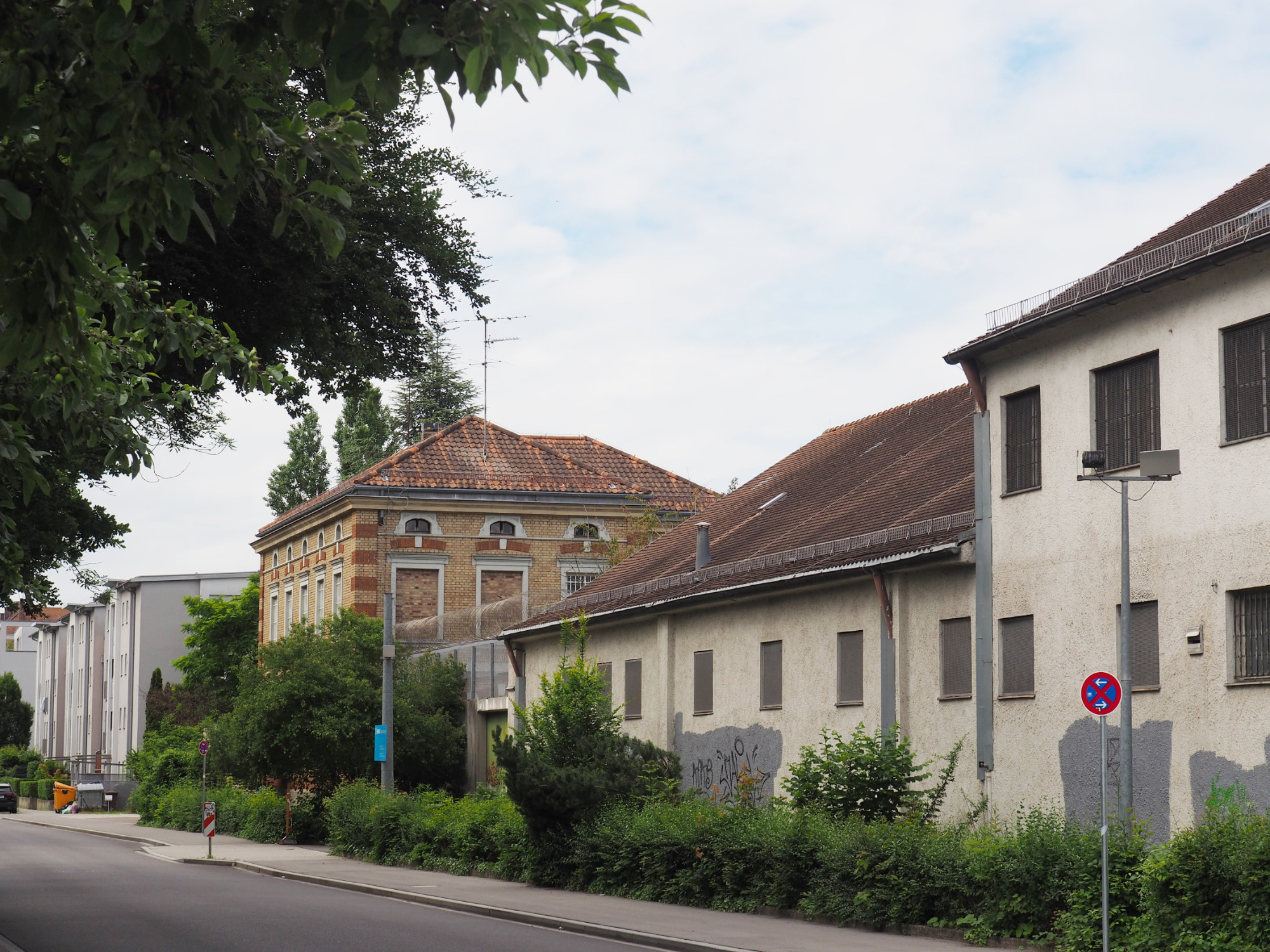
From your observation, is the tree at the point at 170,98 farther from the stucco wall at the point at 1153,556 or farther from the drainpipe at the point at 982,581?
the drainpipe at the point at 982,581

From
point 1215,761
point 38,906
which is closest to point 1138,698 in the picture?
point 1215,761

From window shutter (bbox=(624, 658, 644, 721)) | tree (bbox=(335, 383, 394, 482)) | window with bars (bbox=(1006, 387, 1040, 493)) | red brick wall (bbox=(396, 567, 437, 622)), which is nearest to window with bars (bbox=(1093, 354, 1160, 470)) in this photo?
window with bars (bbox=(1006, 387, 1040, 493))

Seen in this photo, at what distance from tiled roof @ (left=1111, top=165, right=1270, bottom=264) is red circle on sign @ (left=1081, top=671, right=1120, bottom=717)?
19.8 feet

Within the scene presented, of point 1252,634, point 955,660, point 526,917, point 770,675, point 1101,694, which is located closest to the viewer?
point 1101,694

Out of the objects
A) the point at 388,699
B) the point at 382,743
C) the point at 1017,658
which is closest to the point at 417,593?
the point at 388,699

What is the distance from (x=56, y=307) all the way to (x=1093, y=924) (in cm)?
1256

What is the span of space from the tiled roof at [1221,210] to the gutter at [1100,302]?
1.08 meters

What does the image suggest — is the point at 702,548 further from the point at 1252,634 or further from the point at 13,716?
the point at 13,716

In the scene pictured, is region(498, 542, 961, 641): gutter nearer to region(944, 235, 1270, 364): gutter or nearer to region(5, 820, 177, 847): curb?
region(944, 235, 1270, 364): gutter

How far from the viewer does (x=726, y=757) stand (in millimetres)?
27266

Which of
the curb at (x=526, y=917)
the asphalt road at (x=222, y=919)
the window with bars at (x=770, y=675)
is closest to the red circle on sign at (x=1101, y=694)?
the curb at (x=526, y=917)

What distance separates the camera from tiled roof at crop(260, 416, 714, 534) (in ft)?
170

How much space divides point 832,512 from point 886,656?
5.26 meters

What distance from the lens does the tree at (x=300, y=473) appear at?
78.9 m
